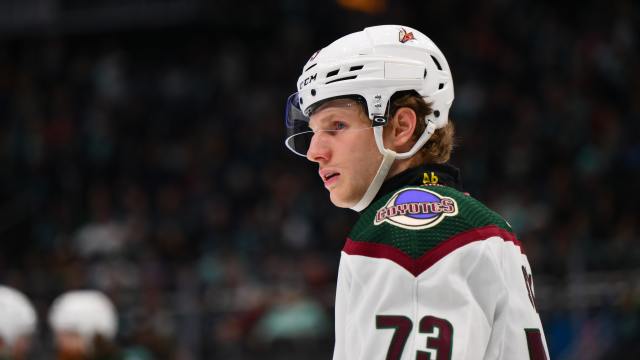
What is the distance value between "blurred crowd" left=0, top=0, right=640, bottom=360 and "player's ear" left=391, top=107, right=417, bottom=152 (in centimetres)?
538

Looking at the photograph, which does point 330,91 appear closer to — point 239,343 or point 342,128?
point 342,128

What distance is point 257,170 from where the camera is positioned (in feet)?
42.1

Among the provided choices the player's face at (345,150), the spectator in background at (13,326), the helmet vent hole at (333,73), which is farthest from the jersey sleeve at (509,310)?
the spectator in background at (13,326)

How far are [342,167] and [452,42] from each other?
11027mm

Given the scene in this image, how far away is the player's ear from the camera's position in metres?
2.41

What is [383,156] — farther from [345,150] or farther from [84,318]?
[84,318]

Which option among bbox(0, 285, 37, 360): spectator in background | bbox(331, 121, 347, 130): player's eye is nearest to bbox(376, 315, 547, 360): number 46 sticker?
bbox(331, 121, 347, 130): player's eye

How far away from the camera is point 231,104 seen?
14469mm

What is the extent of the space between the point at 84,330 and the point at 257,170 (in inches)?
281

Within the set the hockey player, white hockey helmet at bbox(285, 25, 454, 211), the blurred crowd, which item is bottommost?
the hockey player

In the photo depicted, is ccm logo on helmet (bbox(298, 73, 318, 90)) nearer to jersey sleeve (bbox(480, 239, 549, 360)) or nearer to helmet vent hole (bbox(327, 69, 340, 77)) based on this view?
helmet vent hole (bbox(327, 69, 340, 77))

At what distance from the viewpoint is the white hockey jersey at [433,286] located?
2055 mm

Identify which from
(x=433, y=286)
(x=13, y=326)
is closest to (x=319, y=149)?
(x=433, y=286)

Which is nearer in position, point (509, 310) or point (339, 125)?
point (509, 310)
